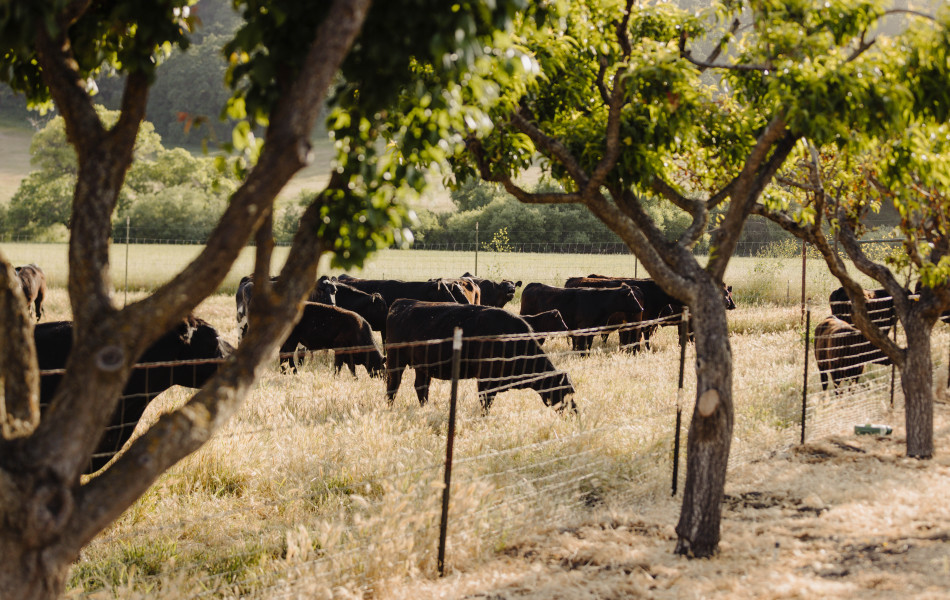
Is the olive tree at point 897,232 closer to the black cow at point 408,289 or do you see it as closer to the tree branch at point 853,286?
the tree branch at point 853,286

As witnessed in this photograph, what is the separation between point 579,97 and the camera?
19.4 feet

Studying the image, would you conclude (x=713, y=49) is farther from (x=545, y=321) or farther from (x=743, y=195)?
(x=545, y=321)

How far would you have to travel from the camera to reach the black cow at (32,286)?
1477 cm

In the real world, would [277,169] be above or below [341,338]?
above

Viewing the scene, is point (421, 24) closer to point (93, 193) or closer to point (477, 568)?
point (93, 193)

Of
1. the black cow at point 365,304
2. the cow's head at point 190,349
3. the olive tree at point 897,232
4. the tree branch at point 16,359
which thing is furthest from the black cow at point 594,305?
the tree branch at point 16,359

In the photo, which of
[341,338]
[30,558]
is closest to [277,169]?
[30,558]

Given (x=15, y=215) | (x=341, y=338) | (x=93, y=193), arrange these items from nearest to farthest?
(x=93, y=193) < (x=341, y=338) < (x=15, y=215)

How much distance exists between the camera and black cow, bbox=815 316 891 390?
34.3 feet

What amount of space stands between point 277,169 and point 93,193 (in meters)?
0.79

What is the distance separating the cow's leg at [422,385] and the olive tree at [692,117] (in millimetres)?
3996

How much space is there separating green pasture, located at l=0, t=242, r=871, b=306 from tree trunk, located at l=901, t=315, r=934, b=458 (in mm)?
16335

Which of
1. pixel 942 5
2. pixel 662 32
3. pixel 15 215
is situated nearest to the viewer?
pixel 942 5

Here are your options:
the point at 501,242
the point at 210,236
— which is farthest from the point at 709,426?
the point at 501,242
